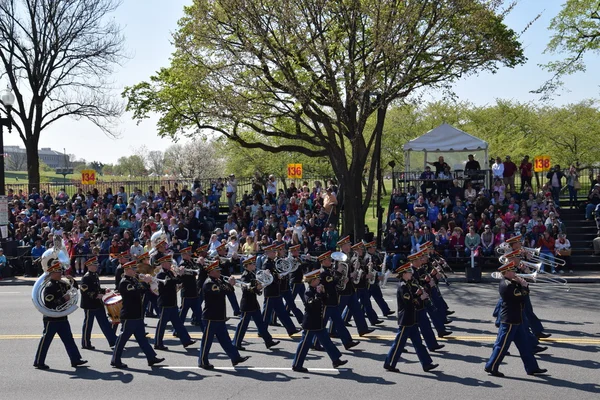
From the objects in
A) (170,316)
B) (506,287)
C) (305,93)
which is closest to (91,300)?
(170,316)

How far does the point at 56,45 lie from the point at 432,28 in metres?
20.9

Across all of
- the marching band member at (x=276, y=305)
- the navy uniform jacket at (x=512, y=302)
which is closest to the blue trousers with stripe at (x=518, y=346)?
the navy uniform jacket at (x=512, y=302)

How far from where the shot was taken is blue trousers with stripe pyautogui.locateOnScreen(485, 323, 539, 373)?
32.8 ft

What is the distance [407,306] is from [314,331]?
1499 mm

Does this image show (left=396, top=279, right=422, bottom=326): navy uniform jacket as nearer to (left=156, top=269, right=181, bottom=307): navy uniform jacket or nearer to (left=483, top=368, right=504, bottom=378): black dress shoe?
(left=483, top=368, right=504, bottom=378): black dress shoe

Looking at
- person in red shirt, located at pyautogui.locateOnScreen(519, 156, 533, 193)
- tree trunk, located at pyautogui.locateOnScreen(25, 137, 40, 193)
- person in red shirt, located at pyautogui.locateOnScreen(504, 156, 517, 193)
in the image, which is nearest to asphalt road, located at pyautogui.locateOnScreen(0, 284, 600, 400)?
person in red shirt, located at pyautogui.locateOnScreen(504, 156, 517, 193)

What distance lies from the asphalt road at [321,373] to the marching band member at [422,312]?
8.3 inches

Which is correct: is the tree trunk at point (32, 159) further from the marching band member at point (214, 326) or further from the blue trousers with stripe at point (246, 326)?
the marching band member at point (214, 326)

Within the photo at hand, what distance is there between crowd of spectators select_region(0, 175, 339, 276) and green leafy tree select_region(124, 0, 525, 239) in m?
1.83

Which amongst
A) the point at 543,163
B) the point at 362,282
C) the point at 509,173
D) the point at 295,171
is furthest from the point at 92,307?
the point at 543,163

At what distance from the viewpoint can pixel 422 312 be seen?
11.1 metres

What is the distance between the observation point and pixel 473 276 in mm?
19875

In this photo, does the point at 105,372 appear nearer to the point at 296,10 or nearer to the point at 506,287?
the point at 506,287

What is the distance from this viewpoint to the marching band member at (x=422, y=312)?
10766mm
